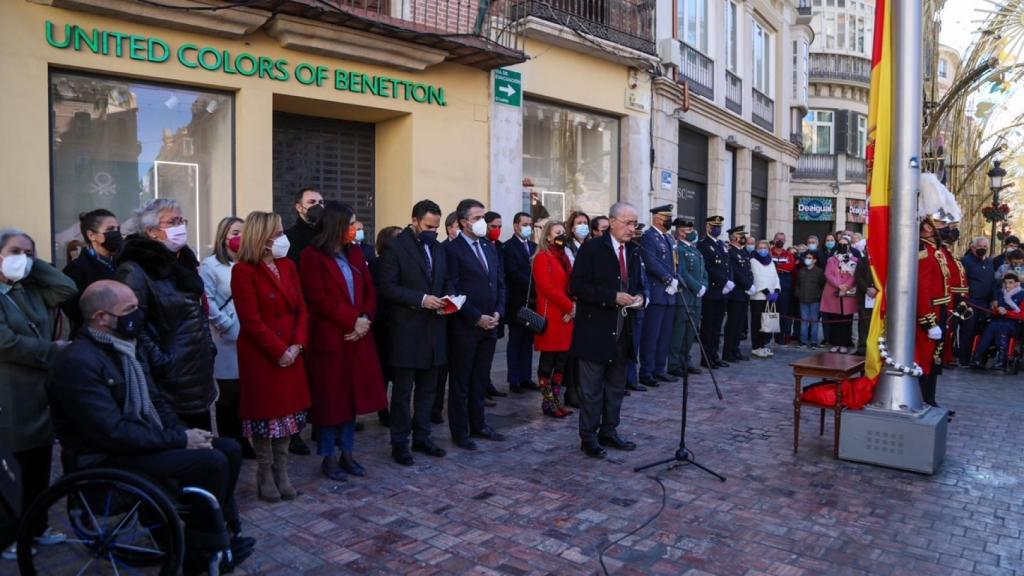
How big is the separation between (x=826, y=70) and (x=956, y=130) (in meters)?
18.0

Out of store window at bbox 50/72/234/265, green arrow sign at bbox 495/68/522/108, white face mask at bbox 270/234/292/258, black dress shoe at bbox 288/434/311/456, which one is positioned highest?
green arrow sign at bbox 495/68/522/108

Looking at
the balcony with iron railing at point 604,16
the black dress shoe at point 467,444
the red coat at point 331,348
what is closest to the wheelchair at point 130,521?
the red coat at point 331,348

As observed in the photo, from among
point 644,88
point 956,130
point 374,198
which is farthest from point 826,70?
point 374,198

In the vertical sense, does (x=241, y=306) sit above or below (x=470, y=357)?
above

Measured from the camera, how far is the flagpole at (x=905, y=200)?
5910mm

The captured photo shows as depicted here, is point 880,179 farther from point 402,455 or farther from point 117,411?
point 117,411

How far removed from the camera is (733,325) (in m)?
11.4

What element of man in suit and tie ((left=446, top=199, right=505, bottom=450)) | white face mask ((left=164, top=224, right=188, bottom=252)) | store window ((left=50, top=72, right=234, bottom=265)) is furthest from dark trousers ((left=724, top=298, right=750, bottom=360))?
white face mask ((left=164, top=224, right=188, bottom=252))

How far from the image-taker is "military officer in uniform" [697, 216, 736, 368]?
10555 mm

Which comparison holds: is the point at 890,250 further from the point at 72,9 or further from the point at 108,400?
the point at 72,9

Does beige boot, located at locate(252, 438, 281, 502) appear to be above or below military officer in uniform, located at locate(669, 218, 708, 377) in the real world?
below

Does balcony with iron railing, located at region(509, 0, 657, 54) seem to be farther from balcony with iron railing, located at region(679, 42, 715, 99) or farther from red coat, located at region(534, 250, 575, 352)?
red coat, located at region(534, 250, 575, 352)

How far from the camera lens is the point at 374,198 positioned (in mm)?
11250

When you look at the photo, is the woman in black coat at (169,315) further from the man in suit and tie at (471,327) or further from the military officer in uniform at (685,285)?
the military officer in uniform at (685,285)
